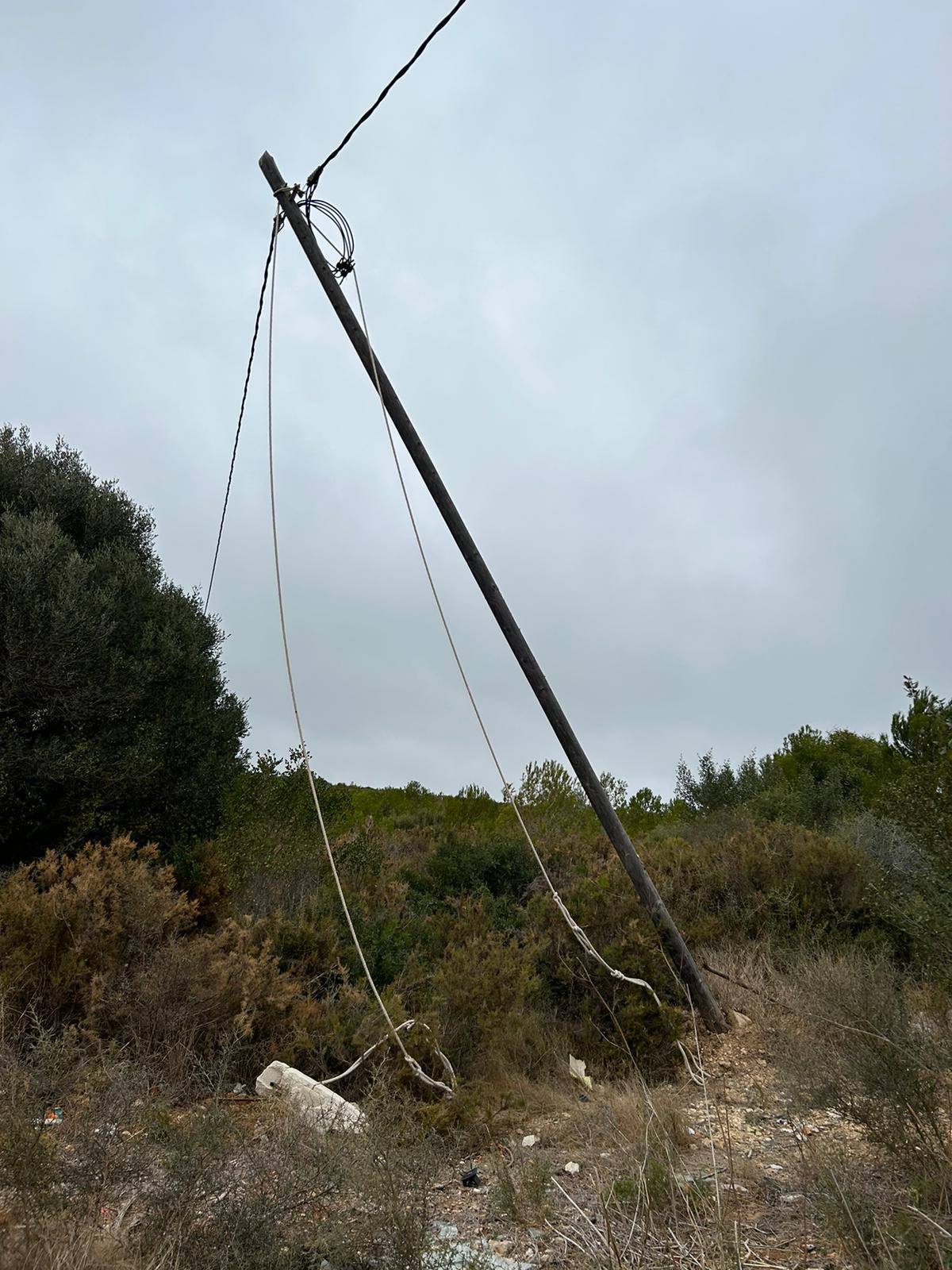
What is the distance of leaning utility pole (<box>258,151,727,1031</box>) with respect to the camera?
22.7ft

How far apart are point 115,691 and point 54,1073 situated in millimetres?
6265

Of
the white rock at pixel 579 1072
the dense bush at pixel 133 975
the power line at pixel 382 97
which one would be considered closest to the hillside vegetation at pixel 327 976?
the dense bush at pixel 133 975

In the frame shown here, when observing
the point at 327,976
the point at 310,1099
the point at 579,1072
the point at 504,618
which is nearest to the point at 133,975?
the point at 327,976

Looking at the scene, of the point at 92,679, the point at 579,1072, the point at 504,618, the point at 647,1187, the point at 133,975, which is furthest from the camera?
the point at 92,679

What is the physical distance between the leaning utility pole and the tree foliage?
454cm

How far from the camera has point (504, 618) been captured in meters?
7.07

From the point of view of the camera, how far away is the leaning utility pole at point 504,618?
6.92 m

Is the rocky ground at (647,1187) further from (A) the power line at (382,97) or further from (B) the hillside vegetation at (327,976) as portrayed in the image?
(A) the power line at (382,97)

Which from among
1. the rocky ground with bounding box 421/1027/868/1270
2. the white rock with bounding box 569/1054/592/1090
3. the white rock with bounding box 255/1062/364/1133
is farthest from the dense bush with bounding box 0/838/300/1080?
the white rock with bounding box 569/1054/592/1090

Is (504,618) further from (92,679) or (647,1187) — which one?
(92,679)

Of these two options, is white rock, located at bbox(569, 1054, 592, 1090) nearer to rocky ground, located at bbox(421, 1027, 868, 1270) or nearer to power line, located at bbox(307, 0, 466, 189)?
rocky ground, located at bbox(421, 1027, 868, 1270)

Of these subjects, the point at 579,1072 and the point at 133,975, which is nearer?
the point at 133,975

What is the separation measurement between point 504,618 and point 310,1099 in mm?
3875

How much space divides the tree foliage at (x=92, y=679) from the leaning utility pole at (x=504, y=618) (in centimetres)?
454
